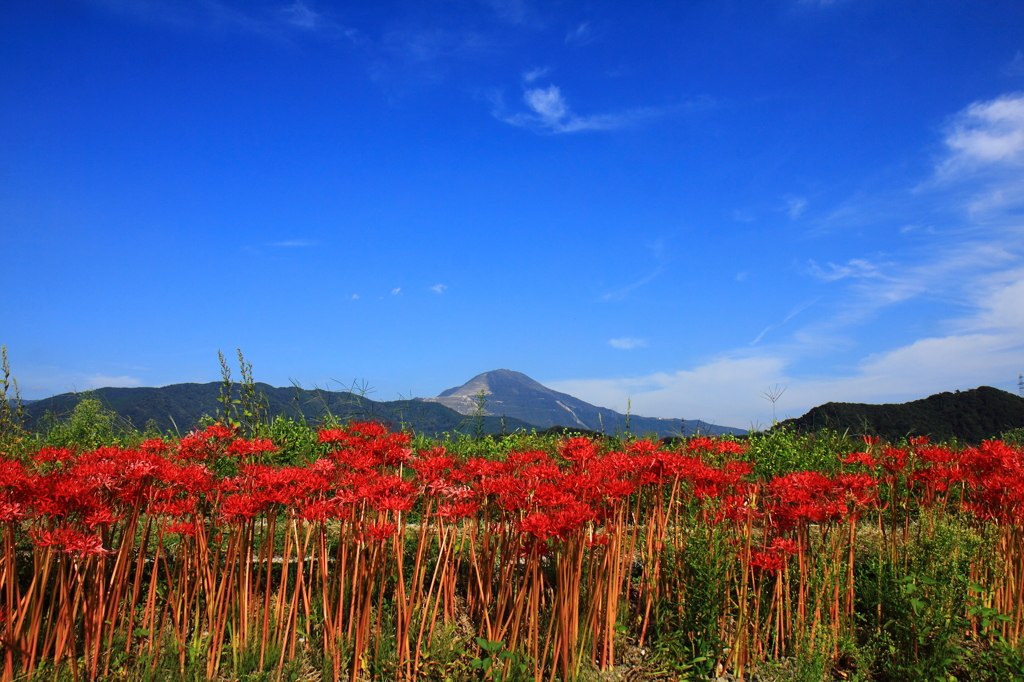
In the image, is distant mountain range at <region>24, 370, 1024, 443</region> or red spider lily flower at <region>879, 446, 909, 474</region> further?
distant mountain range at <region>24, 370, 1024, 443</region>

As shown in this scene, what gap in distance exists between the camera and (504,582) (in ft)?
12.2

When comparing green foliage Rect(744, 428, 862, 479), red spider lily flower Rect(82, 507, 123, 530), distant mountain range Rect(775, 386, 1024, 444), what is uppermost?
distant mountain range Rect(775, 386, 1024, 444)

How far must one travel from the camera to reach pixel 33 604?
344cm

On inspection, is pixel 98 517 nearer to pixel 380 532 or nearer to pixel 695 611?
pixel 380 532

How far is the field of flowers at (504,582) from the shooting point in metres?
3.35

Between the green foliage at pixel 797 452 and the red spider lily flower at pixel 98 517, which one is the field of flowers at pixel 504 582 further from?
the green foliage at pixel 797 452

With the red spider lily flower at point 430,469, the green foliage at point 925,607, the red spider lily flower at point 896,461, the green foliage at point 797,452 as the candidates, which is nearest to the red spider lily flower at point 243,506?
the red spider lily flower at point 430,469

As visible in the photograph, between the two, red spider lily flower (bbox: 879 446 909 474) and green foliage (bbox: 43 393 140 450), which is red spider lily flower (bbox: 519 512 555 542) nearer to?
red spider lily flower (bbox: 879 446 909 474)

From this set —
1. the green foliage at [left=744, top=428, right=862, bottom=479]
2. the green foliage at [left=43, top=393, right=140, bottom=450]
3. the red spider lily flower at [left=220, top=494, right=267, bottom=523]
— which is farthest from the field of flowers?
the green foliage at [left=43, top=393, right=140, bottom=450]

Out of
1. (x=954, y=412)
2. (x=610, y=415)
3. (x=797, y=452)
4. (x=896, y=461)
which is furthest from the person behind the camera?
(x=954, y=412)

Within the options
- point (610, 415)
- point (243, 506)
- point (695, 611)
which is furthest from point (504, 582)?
point (610, 415)

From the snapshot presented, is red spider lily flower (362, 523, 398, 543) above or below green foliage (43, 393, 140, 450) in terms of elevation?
below

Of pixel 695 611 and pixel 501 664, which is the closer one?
pixel 501 664

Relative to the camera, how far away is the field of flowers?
132 inches
